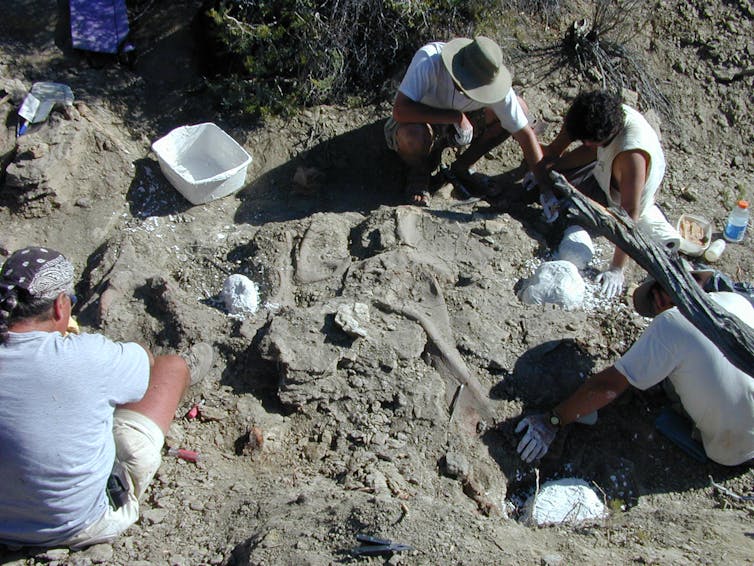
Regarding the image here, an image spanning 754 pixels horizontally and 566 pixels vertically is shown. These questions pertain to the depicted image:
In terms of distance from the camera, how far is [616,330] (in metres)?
3.58

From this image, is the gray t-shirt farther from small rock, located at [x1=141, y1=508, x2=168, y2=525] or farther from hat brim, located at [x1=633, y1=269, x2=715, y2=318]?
hat brim, located at [x1=633, y1=269, x2=715, y2=318]

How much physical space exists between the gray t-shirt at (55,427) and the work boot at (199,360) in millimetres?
714

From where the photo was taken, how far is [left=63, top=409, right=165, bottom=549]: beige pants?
8.05 ft

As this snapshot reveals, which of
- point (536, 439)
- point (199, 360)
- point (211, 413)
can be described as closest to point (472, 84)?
point (536, 439)

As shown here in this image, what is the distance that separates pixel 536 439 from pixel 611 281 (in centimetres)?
110

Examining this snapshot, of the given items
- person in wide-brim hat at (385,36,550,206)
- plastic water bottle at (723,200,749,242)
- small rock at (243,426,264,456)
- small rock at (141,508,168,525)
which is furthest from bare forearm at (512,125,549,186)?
small rock at (141,508,168,525)

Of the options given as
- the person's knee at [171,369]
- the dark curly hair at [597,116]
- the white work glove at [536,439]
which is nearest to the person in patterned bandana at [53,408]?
the person's knee at [171,369]

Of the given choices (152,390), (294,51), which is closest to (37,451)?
(152,390)

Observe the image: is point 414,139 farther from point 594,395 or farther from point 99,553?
point 99,553

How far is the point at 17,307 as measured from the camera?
2.17m

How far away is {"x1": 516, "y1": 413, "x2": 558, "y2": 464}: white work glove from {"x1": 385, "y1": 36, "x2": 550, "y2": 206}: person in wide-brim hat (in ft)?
5.32

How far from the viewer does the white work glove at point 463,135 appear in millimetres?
4242

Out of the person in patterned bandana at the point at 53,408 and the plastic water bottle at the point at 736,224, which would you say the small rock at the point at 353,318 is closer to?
the person in patterned bandana at the point at 53,408

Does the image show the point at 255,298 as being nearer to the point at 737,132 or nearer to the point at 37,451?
the point at 37,451
